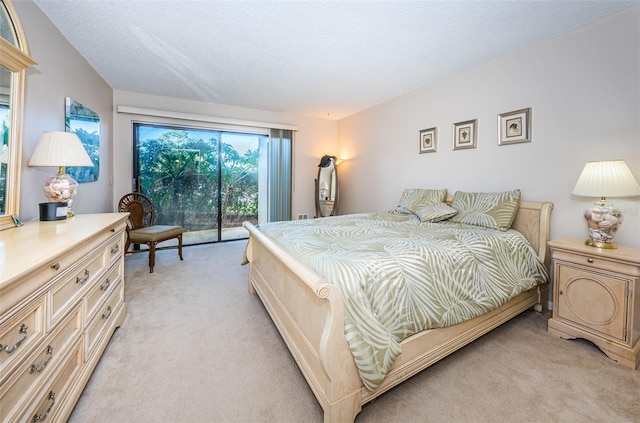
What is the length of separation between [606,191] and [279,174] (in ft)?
13.2

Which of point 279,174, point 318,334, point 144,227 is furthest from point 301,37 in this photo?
point 144,227

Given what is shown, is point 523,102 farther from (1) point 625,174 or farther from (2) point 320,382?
(2) point 320,382

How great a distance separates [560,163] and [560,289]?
1.08 meters

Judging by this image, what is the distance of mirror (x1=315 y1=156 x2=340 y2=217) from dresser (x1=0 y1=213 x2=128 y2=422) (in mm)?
3463

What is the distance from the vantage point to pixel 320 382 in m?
1.21

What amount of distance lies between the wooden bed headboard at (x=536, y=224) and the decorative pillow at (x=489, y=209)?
0.40 feet

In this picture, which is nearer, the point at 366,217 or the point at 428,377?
the point at 428,377

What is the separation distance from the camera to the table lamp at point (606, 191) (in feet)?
5.63

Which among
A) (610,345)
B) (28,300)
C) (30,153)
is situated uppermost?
(30,153)

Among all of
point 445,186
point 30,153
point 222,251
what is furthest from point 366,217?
point 30,153

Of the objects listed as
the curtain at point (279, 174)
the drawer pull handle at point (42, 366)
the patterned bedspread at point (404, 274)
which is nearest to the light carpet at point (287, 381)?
the patterned bedspread at point (404, 274)

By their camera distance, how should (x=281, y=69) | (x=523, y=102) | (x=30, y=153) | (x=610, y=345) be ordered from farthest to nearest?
(x=281, y=69) < (x=523, y=102) < (x=30, y=153) < (x=610, y=345)

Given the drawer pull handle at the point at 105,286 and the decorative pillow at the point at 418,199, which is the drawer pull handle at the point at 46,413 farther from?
the decorative pillow at the point at 418,199

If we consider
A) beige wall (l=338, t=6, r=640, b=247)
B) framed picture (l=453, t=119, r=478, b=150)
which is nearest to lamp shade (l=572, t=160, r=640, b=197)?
beige wall (l=338, t=6, r=640, b=247)
